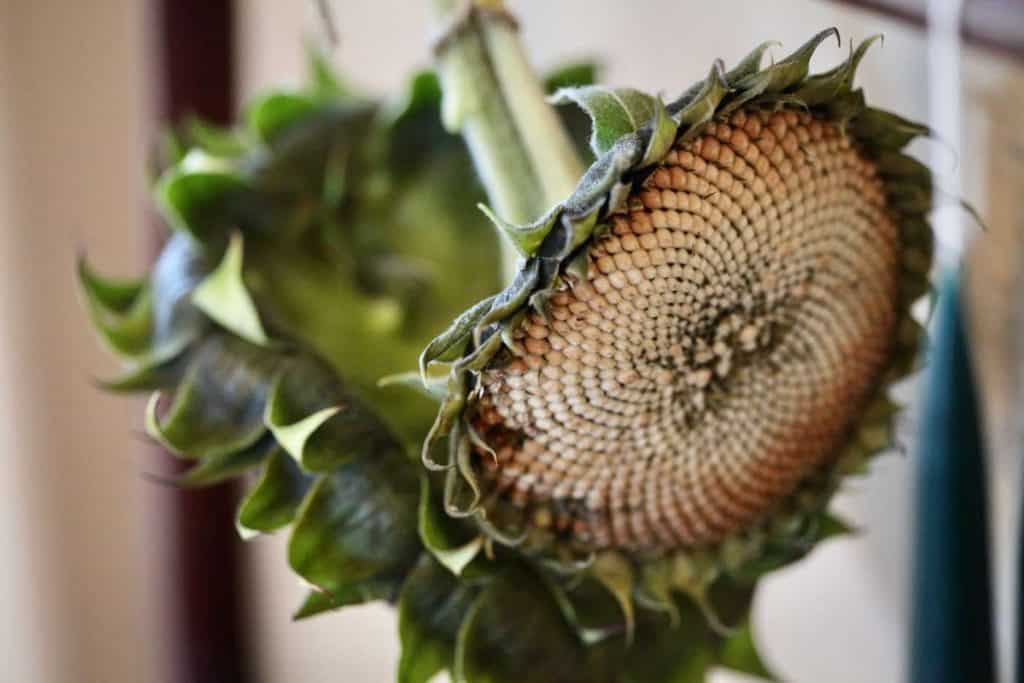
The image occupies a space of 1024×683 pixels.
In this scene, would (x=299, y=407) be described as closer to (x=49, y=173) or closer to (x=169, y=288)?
(x=169, y=288)

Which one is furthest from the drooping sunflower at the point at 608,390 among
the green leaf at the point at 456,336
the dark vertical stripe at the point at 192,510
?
the dark vertical stripe at the point at 192,510

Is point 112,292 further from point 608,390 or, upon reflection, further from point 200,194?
point 608,390

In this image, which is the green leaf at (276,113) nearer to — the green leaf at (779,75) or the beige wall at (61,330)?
the green leaf at (779,75)

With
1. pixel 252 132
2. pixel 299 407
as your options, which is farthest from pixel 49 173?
pixel 299 407

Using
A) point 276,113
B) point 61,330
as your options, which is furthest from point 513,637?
point 61,330

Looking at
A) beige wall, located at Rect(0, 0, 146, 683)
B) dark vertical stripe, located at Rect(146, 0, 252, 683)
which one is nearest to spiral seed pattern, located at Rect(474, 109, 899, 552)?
dark vertical stripe, located at Rect(146, 0, 252, 683)

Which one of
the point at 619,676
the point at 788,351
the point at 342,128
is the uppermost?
the point at 342,128
